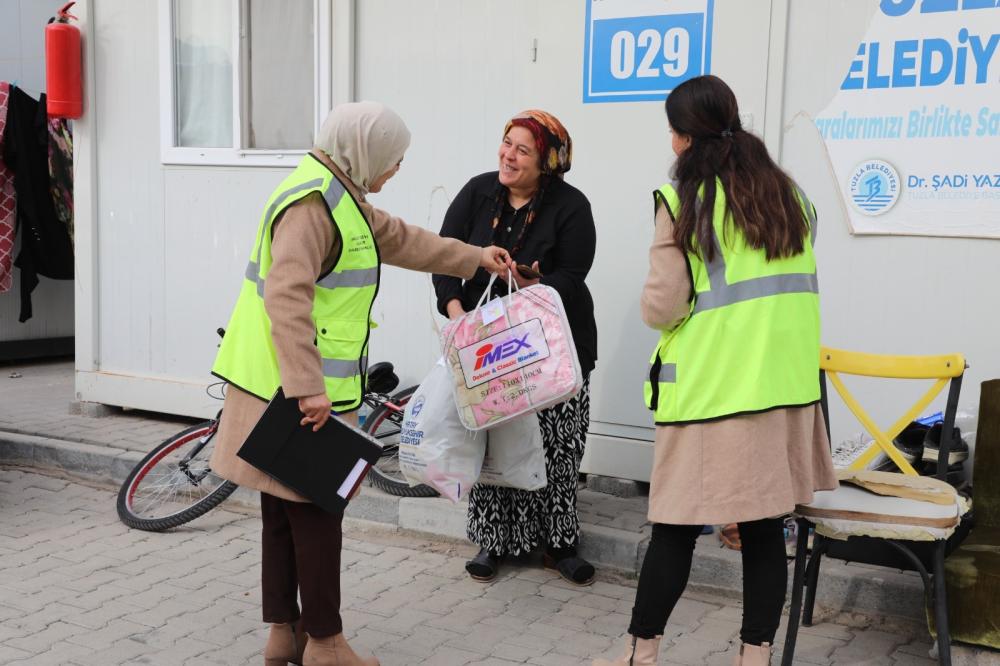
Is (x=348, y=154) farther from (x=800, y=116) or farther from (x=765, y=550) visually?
(x=800, y=116)

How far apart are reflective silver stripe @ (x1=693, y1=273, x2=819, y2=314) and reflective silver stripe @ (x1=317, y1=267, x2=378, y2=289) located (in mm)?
1001

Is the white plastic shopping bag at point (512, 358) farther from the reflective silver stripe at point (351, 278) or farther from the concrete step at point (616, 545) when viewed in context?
the concrete step at point (616, 545)

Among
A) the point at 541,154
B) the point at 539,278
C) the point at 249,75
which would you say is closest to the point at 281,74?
the point at 249,75

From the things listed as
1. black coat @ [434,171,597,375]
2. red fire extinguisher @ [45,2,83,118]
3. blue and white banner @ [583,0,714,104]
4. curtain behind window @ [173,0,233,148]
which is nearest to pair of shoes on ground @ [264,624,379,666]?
black coat @ [434,171,597,375]

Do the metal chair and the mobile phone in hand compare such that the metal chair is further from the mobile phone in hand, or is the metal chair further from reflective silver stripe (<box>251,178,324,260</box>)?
reflective silver stripe (<box>251,178,324,260</box>)

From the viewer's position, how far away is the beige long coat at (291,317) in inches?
119

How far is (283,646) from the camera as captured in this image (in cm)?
341

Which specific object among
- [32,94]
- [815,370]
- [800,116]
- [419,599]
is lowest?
[419,599]

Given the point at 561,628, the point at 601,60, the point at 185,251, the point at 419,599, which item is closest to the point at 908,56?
the point at 601,60

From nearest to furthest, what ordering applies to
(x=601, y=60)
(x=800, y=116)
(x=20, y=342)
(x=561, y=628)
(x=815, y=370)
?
(x=815, y=370)
(x=561, y=628)
(x=800, y=116)
(x=601, y=60)
(x=20, y=342)

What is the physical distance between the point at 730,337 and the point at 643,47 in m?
2.33

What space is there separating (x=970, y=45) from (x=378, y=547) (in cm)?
330

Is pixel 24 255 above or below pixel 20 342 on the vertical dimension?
above

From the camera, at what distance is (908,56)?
433 cm
